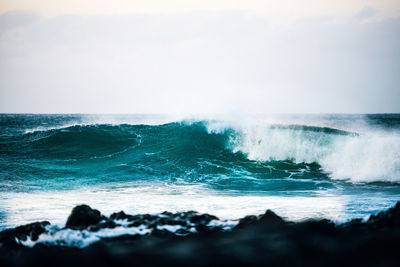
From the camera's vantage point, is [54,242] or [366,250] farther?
[54,242]

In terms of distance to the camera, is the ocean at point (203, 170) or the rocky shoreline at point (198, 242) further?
the ocean at point (203, 170)

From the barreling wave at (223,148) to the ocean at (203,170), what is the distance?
0.04m

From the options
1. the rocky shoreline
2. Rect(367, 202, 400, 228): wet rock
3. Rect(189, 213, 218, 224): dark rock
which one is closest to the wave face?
Rect(189, 213, 218, 224): dark rock

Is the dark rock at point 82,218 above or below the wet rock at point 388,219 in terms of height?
below

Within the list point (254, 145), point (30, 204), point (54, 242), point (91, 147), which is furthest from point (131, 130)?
point (54, 242)

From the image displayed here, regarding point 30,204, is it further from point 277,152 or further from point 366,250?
point 277,152

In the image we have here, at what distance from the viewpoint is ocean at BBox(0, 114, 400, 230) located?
7121mm

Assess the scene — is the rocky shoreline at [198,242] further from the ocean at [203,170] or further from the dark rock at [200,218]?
the ocean at [203,170]

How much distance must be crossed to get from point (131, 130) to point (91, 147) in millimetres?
2906

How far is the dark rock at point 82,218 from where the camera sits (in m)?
4.70

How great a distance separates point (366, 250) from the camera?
335 centimetres

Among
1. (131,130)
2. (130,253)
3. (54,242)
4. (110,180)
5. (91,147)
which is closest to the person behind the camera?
(130,253)

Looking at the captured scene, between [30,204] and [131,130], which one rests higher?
[131,130]

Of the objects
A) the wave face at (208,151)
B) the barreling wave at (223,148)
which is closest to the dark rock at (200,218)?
→ the wave face at (208,151)
